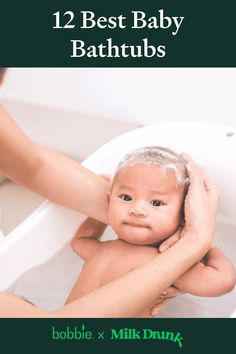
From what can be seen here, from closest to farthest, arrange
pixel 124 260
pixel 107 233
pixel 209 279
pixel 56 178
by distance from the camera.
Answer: pixel 209 279 → pixel 124 260 → pixel 56 178 → pixel 107 233

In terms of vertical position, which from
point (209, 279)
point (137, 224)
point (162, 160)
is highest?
point (162, 160)

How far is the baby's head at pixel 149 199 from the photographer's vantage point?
1.27 meters

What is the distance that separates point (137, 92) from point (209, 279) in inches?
44.6

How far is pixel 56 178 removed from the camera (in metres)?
1.44

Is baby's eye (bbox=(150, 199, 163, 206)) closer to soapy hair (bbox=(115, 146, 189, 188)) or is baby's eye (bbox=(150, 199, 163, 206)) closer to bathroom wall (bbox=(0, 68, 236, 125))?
soapy hair (bbox=(115, 146, 189, 188))

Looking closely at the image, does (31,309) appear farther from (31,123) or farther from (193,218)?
(31,123)

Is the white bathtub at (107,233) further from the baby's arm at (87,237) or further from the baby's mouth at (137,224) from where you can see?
the baby's mouth at (137,224)

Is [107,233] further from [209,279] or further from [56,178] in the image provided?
[209,279]

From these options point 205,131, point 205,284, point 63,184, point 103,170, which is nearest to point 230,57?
point 205,131

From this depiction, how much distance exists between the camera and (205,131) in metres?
1.58

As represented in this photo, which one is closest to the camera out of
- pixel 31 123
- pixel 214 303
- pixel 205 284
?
pixel 205 284

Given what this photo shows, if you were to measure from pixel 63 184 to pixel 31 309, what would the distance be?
492 mm

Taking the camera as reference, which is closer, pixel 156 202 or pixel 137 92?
pixel 156 202

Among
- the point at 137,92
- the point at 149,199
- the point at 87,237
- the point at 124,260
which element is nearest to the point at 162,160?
the point at 149,199
